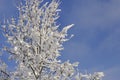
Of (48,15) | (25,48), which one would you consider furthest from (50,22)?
(25,48)

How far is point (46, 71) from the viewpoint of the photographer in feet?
70.1

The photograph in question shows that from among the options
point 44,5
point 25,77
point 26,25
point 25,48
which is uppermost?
point 44,5

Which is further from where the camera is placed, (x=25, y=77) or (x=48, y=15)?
(x=48, y=15)

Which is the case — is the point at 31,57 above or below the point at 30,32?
below

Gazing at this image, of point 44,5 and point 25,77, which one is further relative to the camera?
point 44,5

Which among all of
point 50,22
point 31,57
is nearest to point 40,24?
point 50,22

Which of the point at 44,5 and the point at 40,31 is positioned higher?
the point at 44,5

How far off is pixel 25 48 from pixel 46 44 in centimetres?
108

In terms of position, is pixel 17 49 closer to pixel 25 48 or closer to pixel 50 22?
pixel 25 48

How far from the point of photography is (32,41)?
70.9 ft

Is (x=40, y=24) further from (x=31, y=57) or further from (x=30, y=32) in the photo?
(x=31, y=57)

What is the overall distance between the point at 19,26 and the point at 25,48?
58.4 inches

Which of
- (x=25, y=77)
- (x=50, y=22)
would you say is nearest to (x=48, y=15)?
(x=50, y=22)

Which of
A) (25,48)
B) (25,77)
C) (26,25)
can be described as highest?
(26,25)
